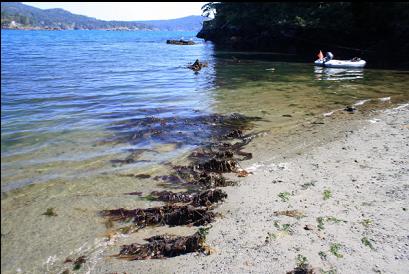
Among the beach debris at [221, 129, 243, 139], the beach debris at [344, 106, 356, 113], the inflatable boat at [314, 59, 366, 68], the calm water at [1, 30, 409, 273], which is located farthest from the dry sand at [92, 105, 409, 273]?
the inflatable boat at [314, 59, 366, 68]

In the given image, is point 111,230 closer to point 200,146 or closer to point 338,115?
point 200,146

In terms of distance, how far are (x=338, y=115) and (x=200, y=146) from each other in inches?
283

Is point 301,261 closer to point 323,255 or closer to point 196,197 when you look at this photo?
point 323,255

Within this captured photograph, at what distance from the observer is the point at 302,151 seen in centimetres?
1133

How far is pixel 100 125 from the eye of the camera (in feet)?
47.0

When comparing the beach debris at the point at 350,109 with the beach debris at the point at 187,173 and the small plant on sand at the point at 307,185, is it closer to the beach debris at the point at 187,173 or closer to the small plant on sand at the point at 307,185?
the beach debris at the point at 187,173

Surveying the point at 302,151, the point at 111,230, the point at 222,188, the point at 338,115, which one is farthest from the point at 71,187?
the point at 338,115

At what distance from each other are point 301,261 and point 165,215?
110 inches

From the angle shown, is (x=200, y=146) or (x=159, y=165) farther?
(x=200, y=146)

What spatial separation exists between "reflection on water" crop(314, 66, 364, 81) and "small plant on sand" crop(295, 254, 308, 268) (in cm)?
2425

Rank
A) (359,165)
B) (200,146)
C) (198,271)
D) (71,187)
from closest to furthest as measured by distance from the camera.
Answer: (198,271) → (71,187) → (359,165) → (200,146)

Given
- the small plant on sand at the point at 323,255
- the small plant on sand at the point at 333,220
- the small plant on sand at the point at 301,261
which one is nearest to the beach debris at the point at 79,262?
the small plant on sand at the point at 301,261

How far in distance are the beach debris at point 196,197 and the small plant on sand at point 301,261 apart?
96.2 inches

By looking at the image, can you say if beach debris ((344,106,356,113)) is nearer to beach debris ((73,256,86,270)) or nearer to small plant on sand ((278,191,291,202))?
small plant on sand ((278,191,291,202))
